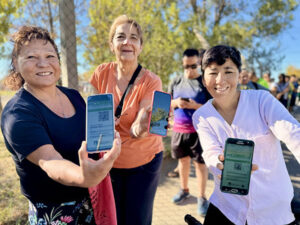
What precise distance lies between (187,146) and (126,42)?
2043 mm

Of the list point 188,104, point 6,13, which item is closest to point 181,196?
point 188,104

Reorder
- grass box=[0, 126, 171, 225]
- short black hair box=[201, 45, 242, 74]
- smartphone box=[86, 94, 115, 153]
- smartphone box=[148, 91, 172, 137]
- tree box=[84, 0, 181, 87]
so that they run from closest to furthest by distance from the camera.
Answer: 1. smartphone box=[86, 94, 115, 153]
2. short black hair box=[201, 45, 242, 74]
3. smartphone box=[148, 91, 172, 137]
4. grass box=[0, 126, 171, 225]
5. tree box=[84, 0, 181, 87]

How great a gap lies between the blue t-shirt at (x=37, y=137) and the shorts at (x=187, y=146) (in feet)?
7.38

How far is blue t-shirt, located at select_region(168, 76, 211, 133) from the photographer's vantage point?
129 inches

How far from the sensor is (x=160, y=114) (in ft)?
5.58

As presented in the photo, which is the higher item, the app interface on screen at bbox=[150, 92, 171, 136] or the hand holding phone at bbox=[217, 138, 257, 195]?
the app interface on screen at bbox=[150, 92, 171, 136]

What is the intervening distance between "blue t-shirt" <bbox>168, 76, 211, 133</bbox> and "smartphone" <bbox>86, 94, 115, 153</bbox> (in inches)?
90.3

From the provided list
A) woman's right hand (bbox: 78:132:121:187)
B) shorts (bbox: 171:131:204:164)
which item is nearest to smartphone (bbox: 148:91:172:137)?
woman's right hand (bbox: 78:132:121:187)

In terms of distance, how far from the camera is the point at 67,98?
1.48m

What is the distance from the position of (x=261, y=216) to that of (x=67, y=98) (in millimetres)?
1408

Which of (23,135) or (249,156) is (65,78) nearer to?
(23,135)

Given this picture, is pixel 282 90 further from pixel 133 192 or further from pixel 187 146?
pixel 133 192

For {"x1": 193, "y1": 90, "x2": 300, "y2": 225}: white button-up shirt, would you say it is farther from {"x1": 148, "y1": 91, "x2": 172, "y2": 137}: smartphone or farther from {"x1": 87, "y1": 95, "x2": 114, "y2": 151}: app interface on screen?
{"x1": 87, "y1": 95, "x2": 114, "y2": 151}: app interface on screen

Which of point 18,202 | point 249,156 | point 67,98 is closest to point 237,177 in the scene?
point 249,156
